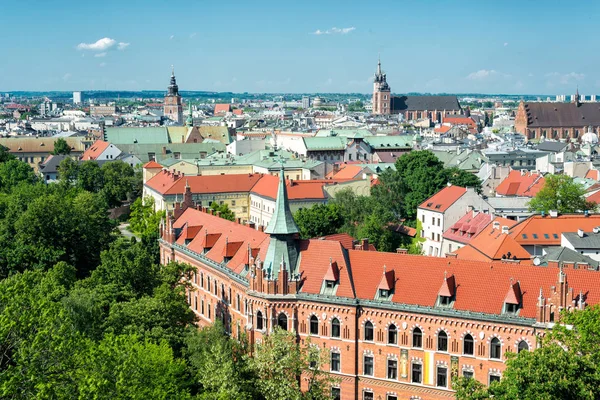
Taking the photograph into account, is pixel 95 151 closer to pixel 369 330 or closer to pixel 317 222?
pixel 317 222

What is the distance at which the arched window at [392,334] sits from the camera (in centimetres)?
5747

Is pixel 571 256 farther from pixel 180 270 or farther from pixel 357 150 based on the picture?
pixel 357 150

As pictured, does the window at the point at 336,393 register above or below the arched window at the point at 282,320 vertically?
below

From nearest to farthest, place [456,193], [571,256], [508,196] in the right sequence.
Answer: [571,256], [456,193], [508,196]

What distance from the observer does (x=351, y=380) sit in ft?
193

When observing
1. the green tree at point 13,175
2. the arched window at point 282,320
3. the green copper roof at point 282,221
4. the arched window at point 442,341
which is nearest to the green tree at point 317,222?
the green copper roof at point 282,221

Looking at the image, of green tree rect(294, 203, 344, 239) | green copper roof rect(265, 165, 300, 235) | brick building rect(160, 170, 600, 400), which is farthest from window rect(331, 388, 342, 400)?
green tree rect(294, 203, 344, 239)

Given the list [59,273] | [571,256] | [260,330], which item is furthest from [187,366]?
[571,256]

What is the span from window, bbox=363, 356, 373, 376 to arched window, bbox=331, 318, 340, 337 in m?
2.72

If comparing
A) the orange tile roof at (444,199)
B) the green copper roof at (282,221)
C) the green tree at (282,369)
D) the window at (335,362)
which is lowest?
the window at (335,362)

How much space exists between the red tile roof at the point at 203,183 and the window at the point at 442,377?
76942 mm

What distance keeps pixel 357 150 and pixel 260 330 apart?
418 ft

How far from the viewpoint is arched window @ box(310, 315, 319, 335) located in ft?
196

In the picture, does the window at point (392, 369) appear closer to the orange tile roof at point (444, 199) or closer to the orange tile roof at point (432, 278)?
the orange tile roof at point (432, 278)
